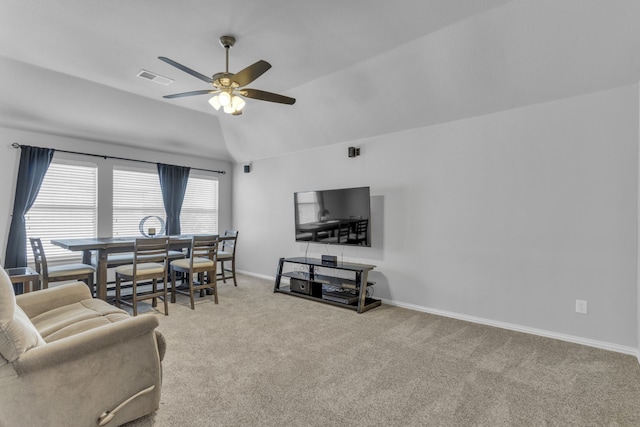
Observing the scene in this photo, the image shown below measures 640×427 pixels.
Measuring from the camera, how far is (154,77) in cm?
404

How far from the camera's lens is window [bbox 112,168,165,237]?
5570 millimetres

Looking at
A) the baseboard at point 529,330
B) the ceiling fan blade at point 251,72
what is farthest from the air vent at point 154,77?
the baseboard at point 529,330

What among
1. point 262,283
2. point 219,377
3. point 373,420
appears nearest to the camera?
point 373,420

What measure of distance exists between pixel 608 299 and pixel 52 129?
6.93 meters

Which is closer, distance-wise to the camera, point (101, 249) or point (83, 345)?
point (83, 345)

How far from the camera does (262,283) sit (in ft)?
19.4

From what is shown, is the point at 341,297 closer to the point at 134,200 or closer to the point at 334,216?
the point at 334,216

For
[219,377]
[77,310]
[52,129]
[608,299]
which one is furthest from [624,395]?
[52,129]

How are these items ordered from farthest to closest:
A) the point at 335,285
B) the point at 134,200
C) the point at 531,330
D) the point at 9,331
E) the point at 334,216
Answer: the point at 134,200
the point at 334,216
the point at 335,285
the point at 531,330
the point at 9,331

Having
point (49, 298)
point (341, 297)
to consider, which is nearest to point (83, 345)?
point (49, 298)

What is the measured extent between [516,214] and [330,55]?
259cm

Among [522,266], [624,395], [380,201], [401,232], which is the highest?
[380,201]

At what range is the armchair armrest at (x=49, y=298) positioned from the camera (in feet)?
8.26

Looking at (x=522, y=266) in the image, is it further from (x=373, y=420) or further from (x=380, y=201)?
(x=373, y=420)
